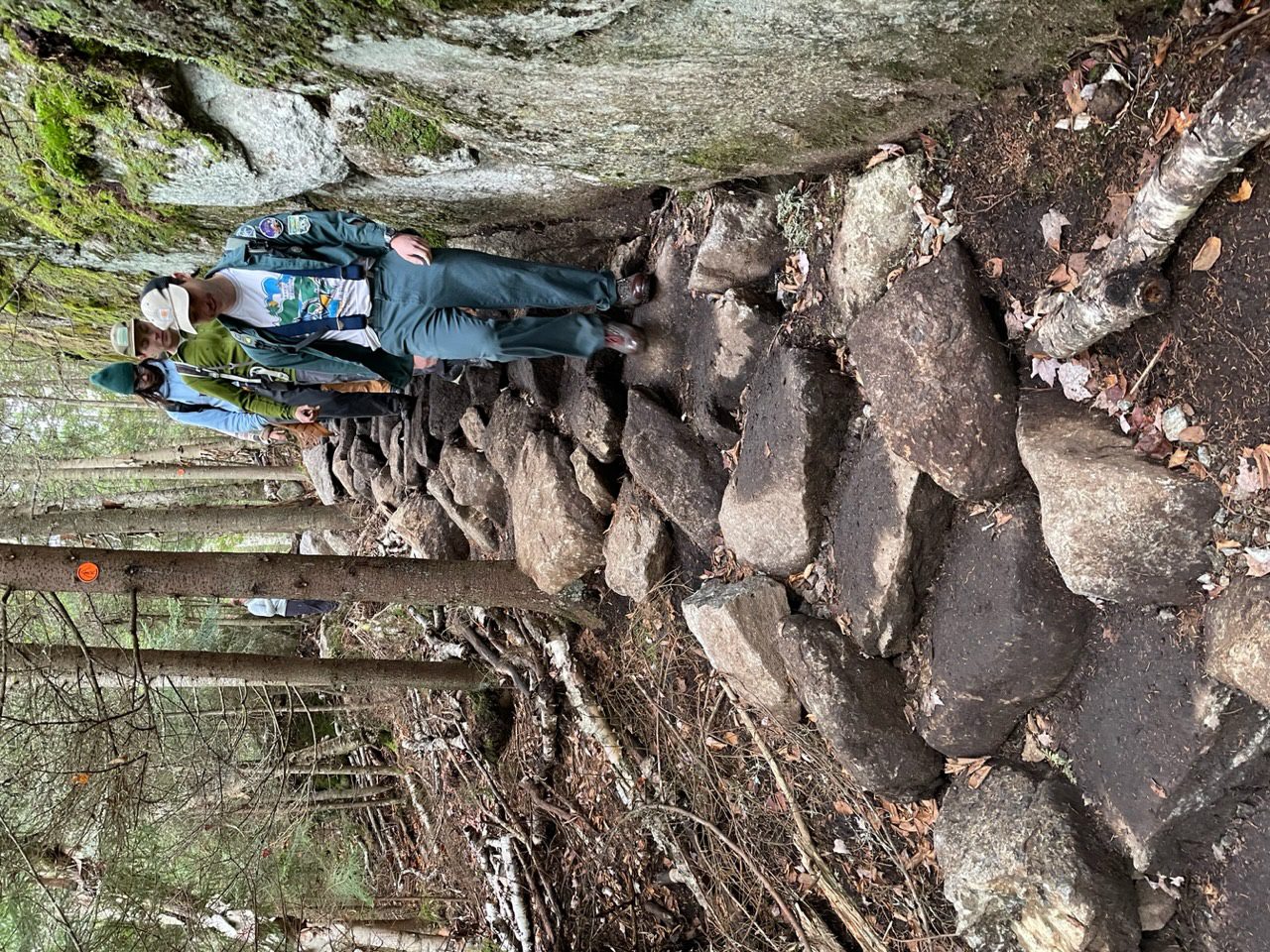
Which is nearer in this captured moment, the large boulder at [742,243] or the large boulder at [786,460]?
the large boulder at [786,460]

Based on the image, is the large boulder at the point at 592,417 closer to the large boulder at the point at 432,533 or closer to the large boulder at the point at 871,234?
the large boulder at the point at 871,234

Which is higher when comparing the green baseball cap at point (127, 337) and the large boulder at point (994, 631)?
the large boulder at point (994, 631)

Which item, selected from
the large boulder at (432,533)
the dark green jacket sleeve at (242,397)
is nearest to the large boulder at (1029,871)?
the large boulder at (432,533)

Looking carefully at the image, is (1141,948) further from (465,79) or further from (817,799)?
(465,79)

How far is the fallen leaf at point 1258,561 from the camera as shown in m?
2.17

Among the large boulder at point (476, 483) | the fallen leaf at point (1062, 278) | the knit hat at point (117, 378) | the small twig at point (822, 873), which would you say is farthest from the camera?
the large boulder at point (476, 483)

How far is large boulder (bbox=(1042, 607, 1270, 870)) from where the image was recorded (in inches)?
92.3

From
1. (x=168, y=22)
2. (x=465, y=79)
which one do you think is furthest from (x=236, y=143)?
(x=465, y=79)

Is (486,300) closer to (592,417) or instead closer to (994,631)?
(592,417)

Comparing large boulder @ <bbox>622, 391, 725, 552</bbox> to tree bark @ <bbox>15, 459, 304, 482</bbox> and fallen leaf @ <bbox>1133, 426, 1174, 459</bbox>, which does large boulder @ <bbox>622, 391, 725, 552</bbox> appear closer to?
fallen leaf @ <bbox>1133, 426, 1174, 459</bbox>

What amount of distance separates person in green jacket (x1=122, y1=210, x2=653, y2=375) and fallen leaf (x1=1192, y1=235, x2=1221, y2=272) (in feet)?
8.58

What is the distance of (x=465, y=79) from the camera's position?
9.98 ft

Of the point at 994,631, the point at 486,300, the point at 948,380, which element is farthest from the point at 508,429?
the point at 994,631

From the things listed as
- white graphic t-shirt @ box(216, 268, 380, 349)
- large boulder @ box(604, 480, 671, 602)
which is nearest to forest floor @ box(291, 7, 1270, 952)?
large boulder @ box(604, 480, 671, 602)
